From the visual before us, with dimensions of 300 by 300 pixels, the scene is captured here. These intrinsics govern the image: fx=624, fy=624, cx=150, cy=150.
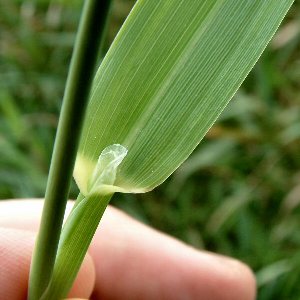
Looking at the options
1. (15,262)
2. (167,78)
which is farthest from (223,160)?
(167,78)

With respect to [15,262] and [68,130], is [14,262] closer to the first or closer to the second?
[15,262]

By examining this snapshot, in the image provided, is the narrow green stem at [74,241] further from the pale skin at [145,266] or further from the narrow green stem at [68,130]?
the pale skin at [145,266]

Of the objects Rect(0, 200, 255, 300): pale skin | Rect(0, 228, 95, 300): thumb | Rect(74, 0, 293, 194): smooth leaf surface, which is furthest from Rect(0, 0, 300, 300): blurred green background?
Rect(74, 0, 293, 194): smooth leaf surface

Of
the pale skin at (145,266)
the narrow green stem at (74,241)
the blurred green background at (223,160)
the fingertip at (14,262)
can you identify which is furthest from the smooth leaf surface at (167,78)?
the blurred green background at (223,160)

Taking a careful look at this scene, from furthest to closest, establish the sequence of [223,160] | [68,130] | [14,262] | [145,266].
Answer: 1. [223,160]
2. [145,266]
3. [14,262]
4. [68,130]

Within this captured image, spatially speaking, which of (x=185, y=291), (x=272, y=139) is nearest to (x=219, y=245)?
(x=272, y=139)
